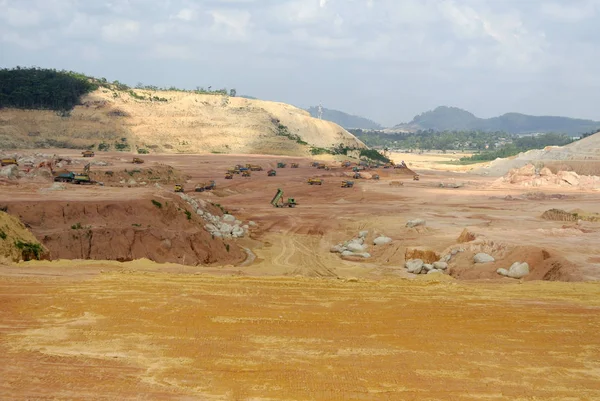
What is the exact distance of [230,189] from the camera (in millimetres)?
46844

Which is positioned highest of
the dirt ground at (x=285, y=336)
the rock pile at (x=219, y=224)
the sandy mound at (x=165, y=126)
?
the sandy mound at (x=165, y=126)

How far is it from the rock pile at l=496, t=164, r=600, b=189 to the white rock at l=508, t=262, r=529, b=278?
4388cm

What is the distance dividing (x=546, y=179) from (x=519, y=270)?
1855 inches

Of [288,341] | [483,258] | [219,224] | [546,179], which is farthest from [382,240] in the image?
[546,179]

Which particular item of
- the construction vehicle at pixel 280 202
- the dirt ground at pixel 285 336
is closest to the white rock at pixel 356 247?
the dirt ground at pixel 285 336

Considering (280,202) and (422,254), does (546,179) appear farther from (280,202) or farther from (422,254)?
(422,254)

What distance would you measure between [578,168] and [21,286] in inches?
2624

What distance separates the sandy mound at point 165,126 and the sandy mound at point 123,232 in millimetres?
55439

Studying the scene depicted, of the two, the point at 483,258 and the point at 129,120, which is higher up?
the point at 129,120

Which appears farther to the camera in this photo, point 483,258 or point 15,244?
point 483,258

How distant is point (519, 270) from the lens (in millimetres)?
17172

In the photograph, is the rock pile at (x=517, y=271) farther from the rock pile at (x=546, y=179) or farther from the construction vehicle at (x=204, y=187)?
the rock pile at (x=546, y=179)

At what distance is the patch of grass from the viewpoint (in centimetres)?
1353

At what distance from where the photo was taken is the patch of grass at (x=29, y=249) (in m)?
13.5
